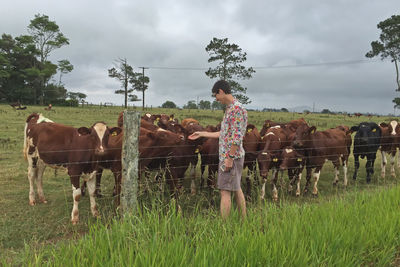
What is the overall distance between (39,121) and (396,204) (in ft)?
25.7

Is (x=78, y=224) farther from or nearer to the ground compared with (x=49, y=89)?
nearer to the ground

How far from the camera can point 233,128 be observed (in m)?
3.79

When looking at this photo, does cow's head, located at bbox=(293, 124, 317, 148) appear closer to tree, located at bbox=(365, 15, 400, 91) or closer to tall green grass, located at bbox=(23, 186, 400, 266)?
tall green grass, located at bbox=(23, 186, 400, 266)

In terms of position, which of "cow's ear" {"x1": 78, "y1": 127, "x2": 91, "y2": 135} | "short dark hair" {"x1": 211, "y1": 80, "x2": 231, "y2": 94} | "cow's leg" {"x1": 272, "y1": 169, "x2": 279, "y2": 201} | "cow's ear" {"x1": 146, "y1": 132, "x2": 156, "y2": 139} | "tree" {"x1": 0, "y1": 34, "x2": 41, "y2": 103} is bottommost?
"cow's leg" {"x1": 272, "y1": 169, "x2": 279, "y2": 201}

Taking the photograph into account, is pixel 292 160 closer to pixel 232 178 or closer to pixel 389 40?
pixel 232 178

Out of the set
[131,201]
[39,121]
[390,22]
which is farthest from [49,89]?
[390,22]

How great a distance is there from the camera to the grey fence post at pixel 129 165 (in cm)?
360

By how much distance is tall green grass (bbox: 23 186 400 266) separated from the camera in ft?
8.39

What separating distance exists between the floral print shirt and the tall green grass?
0.96m

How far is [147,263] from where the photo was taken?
2.36 metres

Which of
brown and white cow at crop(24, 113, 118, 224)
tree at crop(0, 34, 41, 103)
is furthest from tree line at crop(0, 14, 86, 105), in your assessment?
brown and white cow at crop(24, 113, 118, 224)

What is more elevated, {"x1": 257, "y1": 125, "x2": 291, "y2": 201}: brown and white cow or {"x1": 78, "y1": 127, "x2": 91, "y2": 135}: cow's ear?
{"x1": 78, "y1": 127, "x2": 91, "y2": 135}: cow's ear

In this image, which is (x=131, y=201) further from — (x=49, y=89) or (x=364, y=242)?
(x=49, y=89)

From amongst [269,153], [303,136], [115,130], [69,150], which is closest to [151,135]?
[115,130]
